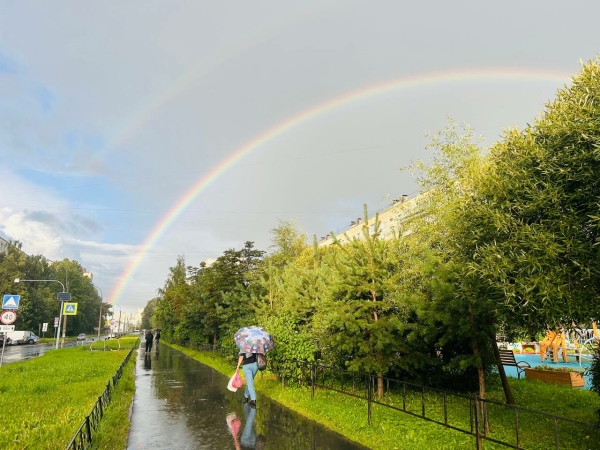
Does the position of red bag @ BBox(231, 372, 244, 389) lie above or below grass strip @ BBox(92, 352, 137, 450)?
above

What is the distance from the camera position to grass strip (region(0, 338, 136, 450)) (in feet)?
23.2

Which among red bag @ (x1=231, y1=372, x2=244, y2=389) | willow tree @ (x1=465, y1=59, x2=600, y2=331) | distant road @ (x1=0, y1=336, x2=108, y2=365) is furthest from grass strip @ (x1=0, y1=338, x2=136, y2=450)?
distant road @ (x1=0, y1=336, x2=108, y2=365)

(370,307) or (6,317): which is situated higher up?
(370,307)

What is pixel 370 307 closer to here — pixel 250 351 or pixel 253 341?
pixel 253 341

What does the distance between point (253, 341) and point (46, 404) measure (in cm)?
509

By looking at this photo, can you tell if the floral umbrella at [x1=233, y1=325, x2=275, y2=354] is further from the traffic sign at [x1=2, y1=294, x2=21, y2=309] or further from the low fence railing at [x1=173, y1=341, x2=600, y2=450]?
the traffic sign at [x1=2, y1=294, x2=21, y2=309]

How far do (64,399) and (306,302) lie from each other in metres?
7.49

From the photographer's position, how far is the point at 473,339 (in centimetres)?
912

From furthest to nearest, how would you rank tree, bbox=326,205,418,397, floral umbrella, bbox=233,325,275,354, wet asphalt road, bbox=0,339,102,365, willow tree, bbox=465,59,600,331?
wet asphalt road, bbox=0,339,102,365
tree, bbox=326,205,418,397
floral umbrella, bbox=233,325,275,354
willow tree, bbox=465,59,600,331

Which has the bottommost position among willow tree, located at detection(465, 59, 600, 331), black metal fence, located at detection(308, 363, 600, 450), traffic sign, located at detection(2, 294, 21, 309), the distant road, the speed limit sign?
the distant road

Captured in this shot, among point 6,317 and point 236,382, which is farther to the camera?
point 6,317

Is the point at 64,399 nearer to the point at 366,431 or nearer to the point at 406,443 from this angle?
the point at 366,431

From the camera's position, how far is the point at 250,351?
34.5 feet

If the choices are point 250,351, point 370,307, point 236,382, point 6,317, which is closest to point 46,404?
point 236,382
